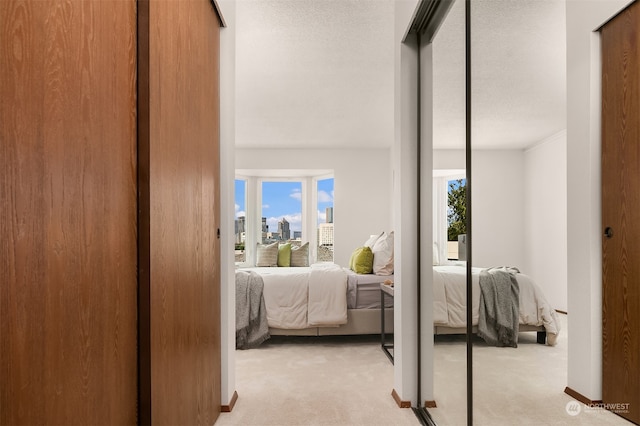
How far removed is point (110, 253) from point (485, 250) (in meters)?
1.28

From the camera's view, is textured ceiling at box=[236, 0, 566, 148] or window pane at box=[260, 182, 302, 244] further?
window pane at box=[260, 182, 302, 244]

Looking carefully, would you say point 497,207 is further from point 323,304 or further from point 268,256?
point 268,256

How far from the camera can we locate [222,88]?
2.55 metres

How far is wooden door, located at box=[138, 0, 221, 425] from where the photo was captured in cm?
141

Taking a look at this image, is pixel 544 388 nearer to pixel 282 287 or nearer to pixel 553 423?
pixel 553 423

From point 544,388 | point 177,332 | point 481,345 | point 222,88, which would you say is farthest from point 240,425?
point 222,88

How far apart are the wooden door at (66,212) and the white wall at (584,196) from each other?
43.5 inches

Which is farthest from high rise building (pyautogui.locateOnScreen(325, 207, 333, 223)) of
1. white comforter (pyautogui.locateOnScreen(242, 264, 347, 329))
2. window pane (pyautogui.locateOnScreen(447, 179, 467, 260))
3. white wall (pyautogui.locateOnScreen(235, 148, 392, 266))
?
window pane (pyautogui.locateOnScreen(447, 179, 467, 260))

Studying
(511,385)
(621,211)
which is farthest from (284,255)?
(621,211)

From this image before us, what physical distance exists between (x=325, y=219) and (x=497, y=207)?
20.4 feet

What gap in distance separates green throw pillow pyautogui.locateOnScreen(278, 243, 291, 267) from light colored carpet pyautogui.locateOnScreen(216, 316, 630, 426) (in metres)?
1.98

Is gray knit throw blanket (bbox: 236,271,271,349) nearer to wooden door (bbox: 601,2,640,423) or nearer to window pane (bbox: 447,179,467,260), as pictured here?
window pane (bbox: 447,179,467,260)

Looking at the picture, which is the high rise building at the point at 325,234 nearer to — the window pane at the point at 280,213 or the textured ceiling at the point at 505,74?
the window pane at the point at 280,213

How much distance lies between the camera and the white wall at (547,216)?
39.7 inches
